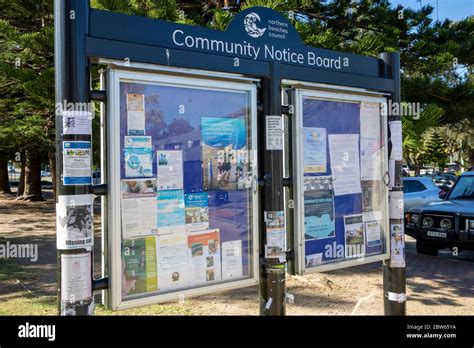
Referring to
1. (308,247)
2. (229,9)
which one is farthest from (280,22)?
(229,9)

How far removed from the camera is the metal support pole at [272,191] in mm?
3547

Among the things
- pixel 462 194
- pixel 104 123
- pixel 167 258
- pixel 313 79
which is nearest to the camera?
pixel 104 123

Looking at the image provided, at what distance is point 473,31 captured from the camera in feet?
30.0

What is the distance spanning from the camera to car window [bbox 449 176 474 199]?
8.95 meters

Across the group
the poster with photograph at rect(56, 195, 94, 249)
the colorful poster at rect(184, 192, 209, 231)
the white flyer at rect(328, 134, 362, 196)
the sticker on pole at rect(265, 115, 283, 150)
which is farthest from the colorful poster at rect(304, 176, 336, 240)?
the poster with photograph at rect(56, 195, 94, 249)

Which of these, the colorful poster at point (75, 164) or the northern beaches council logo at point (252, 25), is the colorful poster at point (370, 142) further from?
the colorful poster at point (75, 164)

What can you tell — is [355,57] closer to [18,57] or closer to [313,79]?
[313,79]

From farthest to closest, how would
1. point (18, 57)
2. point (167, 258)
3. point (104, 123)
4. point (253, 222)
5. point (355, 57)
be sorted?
1. point (18, 57)
2. point (355, 57)
3. point (253, 222)
4. point (167, 258)
5. point (104, 123)

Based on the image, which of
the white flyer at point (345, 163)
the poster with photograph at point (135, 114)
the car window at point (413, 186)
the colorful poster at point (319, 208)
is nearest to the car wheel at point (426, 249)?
the car window at point (413, 186)

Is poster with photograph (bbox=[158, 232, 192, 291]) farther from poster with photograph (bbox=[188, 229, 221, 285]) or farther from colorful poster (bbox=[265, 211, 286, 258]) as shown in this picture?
colorful poster (bbox=[265, 211, 286, 258])

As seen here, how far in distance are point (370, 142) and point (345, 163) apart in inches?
15.1

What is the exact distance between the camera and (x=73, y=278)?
2.74 metres

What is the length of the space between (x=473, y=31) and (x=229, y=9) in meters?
4.93

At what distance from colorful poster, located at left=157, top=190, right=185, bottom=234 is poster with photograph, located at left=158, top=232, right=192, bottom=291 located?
0.16 feet
